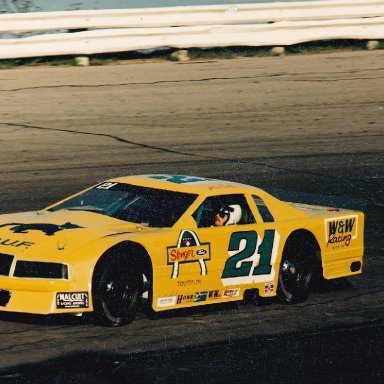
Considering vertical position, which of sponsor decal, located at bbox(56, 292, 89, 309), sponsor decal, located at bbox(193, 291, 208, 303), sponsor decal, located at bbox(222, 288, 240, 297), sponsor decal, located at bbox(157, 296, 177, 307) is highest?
sponsor decal, located at bbox(56, 292, 89, 309)

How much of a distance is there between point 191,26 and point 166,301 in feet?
41.5

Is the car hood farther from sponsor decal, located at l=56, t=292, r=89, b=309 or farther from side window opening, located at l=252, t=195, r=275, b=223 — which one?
side window opening, located at l=252, t=195, r=275, b=223

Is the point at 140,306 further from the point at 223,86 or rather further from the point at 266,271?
the point at 223,86

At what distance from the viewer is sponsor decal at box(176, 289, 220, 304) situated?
973cm

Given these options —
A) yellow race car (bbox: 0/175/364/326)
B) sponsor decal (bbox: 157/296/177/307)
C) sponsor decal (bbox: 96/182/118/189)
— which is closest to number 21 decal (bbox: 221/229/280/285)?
yellow race car (bbox: 0/175/364/326)

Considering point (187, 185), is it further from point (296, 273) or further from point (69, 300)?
point (69, 300)

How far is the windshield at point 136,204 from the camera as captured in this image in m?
10.0

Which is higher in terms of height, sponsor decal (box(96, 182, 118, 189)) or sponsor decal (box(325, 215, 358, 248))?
sponsor decal (box(96, 182, 118, 189))

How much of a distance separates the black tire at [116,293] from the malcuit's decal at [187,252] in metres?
0.35

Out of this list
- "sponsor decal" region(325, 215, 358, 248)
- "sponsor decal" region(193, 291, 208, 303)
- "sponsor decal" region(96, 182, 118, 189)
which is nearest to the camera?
"sponsor decal" region(193, 291, 208, 303)

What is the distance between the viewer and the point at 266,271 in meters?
10.5

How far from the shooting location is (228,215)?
1037cm

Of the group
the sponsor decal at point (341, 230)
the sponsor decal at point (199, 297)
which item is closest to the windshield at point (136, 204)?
the sponsor decal at point (199, 297)

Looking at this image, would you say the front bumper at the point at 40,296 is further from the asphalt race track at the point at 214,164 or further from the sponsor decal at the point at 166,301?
the sponsor decal at the point at 166,301
